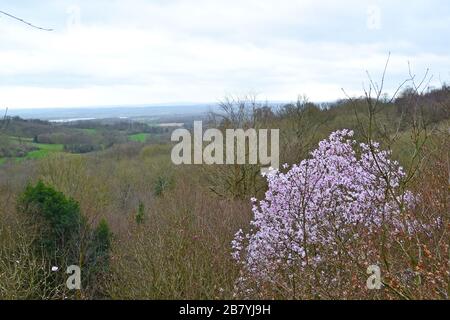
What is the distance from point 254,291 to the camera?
10078 mm

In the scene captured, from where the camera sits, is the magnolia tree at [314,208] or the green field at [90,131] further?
the green field at [90,131]

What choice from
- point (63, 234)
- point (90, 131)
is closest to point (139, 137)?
point (90, 131)

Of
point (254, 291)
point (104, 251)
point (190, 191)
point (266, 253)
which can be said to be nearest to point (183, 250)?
point (266, 253)

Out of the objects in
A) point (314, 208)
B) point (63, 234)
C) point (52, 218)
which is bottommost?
point (63, 234)

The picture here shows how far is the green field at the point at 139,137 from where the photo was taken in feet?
174

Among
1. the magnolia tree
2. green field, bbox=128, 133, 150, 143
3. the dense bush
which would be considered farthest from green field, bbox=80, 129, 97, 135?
the magnolia tree

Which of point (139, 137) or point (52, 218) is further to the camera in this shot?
point (139, 137)

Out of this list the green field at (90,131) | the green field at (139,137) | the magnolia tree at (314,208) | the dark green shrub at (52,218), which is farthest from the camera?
the green field at (139,137)

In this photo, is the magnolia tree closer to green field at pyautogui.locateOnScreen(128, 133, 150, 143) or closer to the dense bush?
the dense bush

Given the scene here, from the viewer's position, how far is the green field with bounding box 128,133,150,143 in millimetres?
53013

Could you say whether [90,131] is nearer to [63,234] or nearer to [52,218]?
[52,218]

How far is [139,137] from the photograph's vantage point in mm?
55656

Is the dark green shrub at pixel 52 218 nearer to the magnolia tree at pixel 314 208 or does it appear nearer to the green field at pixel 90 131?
the magnolia tree at pixel 314 208

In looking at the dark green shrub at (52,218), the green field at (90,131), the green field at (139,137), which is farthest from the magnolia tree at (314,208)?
the green field at (90,131)
